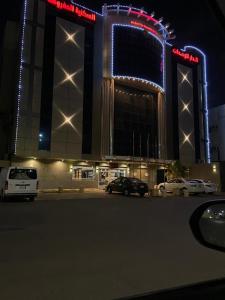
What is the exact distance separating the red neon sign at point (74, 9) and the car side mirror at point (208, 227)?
39.3 m

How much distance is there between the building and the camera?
32625mm

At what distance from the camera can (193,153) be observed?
4716cm

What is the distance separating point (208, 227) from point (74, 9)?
40563 millimetres

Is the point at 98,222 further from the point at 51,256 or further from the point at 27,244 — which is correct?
the point at 51,256

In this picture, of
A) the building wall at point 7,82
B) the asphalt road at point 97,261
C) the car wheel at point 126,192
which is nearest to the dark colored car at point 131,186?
the car wheel at point 126,192

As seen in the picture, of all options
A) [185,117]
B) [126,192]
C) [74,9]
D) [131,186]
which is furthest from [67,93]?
[185,117]

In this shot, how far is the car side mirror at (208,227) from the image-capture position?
8.08 ft

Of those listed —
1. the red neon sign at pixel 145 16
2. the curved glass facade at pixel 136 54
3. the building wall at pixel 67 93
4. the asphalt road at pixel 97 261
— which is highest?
the red neon sign at pixel 145 16

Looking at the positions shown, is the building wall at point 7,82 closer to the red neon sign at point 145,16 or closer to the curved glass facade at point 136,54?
the curved glass facade at point 136,54

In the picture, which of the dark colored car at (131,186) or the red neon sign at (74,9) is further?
the red neon sign at (74,9)

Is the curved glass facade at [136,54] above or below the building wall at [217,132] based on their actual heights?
above

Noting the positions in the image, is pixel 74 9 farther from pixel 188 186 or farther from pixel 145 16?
pixel 188 186

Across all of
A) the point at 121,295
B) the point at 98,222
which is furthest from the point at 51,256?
the point at 98,222

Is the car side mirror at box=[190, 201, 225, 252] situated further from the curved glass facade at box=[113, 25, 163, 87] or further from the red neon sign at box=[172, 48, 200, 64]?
the red neon sign at box=[172, 48, 200, 64]
